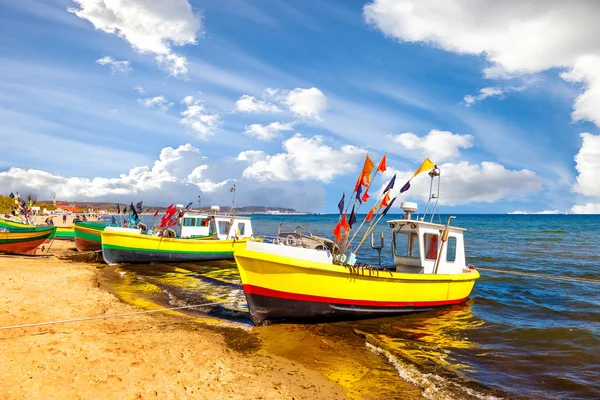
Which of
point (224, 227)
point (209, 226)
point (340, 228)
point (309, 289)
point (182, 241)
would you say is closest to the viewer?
point (309, 289)

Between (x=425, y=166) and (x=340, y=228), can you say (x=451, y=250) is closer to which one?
(x=425, y=166)

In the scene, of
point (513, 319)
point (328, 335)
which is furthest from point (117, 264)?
point (513, 319)

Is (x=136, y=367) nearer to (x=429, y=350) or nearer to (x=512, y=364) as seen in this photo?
(x=429, y=350)

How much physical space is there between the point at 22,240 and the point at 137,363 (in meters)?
22.1

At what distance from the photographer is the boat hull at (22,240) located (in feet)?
76.1

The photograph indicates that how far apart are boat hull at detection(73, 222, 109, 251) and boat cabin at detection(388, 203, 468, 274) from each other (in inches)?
842

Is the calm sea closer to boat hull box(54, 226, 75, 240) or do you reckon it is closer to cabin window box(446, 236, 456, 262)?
cabin window box(446, 236, 456, 262)

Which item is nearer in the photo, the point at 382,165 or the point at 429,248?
the point at 382,165

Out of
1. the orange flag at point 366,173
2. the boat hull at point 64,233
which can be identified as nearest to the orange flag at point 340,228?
the orange flag at point 366,173

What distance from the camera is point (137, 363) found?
261 inches

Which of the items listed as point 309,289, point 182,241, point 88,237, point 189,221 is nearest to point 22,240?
point 88,237

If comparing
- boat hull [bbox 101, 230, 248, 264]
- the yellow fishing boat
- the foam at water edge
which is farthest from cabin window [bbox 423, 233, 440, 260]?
boat hull [bbox 101, 230, 248, 264]

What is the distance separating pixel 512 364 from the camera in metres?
8.88

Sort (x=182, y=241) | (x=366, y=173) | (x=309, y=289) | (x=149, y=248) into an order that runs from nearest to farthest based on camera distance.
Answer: (x=309, y=289) < (x=366, y=173) < (x=149, y=248) < (x=182, y=241)
